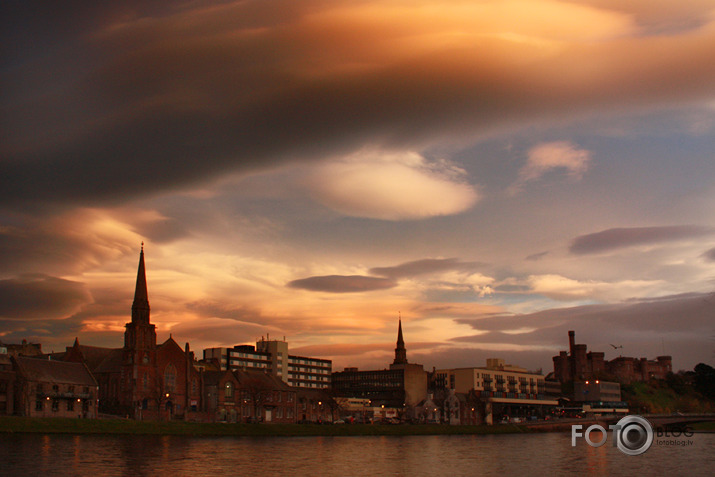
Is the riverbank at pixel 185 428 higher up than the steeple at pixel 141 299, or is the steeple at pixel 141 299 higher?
the steeple at pixel 141 299

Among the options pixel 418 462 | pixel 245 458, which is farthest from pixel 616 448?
pixel 245 458

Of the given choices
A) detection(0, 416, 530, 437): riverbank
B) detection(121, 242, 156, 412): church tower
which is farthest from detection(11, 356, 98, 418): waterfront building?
detection(0, 416, 530, 437): riverbank


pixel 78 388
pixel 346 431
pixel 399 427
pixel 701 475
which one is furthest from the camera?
pixel 399 427

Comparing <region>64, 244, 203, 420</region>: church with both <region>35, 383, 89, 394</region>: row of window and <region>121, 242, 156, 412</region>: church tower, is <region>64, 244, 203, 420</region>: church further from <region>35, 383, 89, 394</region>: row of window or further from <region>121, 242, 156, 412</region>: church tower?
<region>35, 383, 89, 394</region>: row of window

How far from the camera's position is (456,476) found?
61.1 m

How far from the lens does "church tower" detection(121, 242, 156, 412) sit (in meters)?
150

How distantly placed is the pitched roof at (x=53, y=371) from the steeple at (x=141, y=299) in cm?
1635

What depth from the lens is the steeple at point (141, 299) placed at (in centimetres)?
15762

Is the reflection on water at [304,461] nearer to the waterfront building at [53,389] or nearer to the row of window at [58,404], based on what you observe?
the waterfront building at [53,389]

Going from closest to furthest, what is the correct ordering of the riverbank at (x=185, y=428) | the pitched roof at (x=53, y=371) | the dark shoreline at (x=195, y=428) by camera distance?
the riverbank at (x=185, y=428) → the dark shoreline at (x=195, y=428) → the pitched roof at (x=53, y=371)

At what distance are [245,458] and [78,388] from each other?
77267 mm

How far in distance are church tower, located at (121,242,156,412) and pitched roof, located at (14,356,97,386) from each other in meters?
8.79

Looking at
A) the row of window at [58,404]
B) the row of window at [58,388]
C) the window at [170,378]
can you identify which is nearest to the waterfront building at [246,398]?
the window at [170,378]

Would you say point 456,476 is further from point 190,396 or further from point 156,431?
point 190,396
